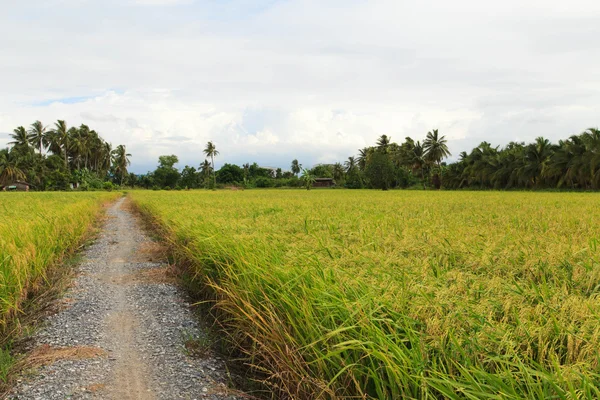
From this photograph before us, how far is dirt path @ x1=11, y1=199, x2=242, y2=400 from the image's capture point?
109 inches

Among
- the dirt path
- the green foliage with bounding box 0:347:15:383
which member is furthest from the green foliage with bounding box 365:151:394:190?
the green foliage with bounding box 0:347:15:383

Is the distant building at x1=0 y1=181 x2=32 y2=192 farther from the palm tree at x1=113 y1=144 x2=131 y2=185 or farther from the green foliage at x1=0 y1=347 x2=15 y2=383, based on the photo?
the green foliage at x1=0 y1=347 x2=15 y2=383

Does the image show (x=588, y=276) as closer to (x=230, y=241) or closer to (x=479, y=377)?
(x=479, y=377)

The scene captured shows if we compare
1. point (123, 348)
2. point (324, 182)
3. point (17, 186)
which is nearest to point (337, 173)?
point (324, 182)

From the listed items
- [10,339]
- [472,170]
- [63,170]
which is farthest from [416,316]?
[63,170]

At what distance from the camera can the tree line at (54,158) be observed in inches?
2201

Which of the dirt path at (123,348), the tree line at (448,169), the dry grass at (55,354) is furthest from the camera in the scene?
the tree line at (448,169)

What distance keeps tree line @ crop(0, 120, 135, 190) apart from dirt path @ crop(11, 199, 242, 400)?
199 ft

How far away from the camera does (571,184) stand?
39938mm

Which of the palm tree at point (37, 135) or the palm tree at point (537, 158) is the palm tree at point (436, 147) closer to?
the palm tree at point (537, 158)

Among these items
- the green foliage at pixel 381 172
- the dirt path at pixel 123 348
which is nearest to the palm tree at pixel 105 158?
the green foliage at pixel 381 172

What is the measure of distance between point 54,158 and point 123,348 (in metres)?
73.7

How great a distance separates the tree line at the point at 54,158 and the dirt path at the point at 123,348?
6064 cm

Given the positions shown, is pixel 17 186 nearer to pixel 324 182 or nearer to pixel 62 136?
pixel 62 136
